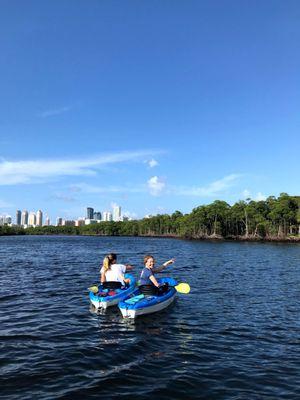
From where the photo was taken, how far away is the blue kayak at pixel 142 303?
16.0m

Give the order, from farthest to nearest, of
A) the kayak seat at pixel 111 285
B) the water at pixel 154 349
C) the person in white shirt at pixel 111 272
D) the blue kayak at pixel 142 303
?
the person in white shirt at pixel 111 272 → the kayak seat at pixel 111 285 → the blue kayak at pixel 142 303 → the water at pixel 154 349

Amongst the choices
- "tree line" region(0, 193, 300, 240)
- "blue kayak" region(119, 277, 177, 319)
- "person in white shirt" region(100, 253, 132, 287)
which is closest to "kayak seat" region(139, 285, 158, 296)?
"blue kayak" region(119, 277, 177, 319)

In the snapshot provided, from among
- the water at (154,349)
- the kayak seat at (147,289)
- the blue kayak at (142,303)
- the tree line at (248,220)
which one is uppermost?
the tree line at (248,220)

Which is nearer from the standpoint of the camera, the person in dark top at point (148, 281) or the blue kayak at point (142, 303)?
the blue kayak at point (142, 303)

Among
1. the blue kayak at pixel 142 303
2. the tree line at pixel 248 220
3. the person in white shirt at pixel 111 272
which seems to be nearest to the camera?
the blue kayak at pixel 142 303

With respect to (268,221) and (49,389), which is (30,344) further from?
(268,221)

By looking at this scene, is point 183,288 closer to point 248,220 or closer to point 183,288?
point 183,288

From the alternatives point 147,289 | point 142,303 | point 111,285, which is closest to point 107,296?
point 111,285

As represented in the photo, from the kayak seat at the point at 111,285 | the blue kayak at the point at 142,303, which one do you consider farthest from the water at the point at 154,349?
the kayak seat at the point at 111,285

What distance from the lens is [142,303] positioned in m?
16.3

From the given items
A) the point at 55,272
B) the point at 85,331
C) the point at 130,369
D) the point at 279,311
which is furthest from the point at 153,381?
the point at 55,272

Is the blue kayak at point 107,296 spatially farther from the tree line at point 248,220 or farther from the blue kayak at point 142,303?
the tree line at point 248,220

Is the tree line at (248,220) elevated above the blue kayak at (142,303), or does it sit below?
above

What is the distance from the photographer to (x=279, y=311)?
18.4m
